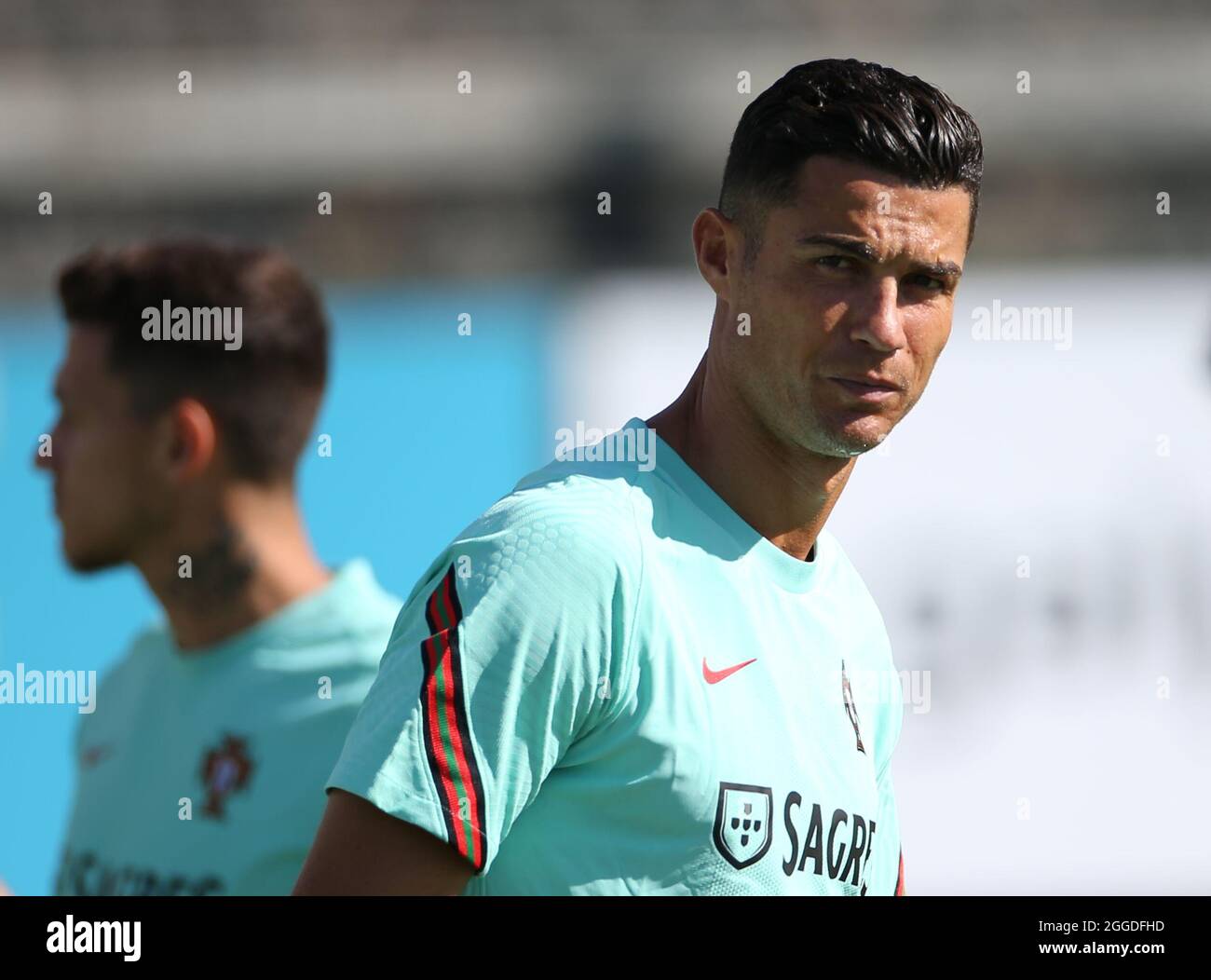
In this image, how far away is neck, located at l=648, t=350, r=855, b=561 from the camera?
2.28 meters

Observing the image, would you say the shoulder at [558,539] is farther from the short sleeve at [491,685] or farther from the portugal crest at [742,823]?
the portugal crest at [742,823]

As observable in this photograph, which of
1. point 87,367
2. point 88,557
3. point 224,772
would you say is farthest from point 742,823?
point 87,367

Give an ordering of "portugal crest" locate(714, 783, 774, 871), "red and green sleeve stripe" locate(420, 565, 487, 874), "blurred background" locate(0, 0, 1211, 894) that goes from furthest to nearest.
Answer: "blurred background" locate(0, 0, 1211, 894) < "portugal crest" locate(714, 783, 774, 871) < "red and green sleeve stripe" locate(420, 565, 487, 874)

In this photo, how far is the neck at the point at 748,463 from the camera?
228cm

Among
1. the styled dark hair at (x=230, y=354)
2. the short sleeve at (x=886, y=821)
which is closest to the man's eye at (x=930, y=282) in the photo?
the short sleeve at (x=886, y=821)

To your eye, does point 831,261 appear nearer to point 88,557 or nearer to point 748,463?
point 748,463

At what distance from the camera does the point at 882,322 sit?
2236 millimetres

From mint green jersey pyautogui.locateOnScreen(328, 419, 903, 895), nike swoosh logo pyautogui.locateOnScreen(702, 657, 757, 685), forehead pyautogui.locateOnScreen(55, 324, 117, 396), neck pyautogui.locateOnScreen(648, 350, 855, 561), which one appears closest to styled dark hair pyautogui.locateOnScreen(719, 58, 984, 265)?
neck pyautogui.locateOnScreen(648, 350, 855, 561)

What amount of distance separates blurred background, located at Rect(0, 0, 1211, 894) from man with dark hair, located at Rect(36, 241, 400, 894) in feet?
7.17

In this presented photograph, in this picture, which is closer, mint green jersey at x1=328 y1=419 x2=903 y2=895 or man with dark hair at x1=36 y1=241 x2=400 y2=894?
mint green jersey at x1=328 y1=419 x2=903 y2=895

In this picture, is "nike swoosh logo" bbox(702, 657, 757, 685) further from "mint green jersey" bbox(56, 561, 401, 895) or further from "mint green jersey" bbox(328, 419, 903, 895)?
"mint green jersey" bbox(56, 561, 401, 895)

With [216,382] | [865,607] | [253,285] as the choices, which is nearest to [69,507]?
[216,382]

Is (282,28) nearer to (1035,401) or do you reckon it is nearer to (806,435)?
(1035,401)

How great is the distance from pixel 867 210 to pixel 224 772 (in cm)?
166
